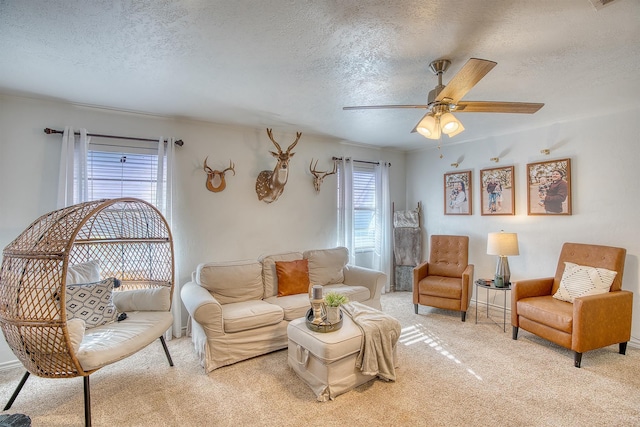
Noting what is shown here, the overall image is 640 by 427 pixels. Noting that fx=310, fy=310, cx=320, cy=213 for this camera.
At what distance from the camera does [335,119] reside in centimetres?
367

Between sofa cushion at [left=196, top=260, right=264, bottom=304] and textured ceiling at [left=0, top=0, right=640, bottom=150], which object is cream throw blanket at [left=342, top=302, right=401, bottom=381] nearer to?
sofa cushion at [left=196, top=260, right=264, bottom=304]

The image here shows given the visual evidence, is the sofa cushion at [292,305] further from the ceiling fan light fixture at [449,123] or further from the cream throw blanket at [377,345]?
the ceiling fan light fixture at [449,123]

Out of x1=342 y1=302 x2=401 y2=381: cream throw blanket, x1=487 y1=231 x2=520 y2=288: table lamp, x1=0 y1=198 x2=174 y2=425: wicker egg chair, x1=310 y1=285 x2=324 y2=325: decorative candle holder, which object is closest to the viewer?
x1=0 y1=198 x2=174 y2=425: wicker egg chair

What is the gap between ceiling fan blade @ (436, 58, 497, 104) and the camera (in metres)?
1.65

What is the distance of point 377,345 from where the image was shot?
2447mm

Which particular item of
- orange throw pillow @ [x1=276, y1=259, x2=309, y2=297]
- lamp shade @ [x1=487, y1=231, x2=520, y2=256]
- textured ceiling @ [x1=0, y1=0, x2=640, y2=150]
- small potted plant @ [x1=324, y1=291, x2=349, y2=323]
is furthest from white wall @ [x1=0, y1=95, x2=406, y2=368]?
lamp shade @ [x1=487, y1=231, x2=520, y2=256]

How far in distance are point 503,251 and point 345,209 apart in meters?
2.18

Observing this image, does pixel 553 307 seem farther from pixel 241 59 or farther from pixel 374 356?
pixel 241 59

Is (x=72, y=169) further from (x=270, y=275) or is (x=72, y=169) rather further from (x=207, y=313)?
(x=270, y=275)

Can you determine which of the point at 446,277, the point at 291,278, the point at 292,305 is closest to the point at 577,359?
the point at 446,277

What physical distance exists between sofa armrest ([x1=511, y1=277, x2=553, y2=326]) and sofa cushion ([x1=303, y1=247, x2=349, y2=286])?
1.95 meters

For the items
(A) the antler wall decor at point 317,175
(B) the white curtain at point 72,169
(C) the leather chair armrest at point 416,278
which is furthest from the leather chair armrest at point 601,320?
(B) the white curtain at point 72,169

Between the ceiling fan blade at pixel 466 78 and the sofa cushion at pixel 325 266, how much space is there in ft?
8.19

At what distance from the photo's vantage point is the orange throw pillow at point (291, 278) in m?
3.53
